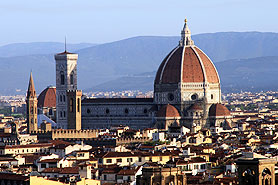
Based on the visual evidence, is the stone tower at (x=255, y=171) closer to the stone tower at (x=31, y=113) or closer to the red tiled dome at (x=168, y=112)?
the stone tower at (x=31, y=113)

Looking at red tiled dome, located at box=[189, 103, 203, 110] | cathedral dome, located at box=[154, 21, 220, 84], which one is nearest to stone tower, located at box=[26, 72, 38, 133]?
cathedral dome, located at box=[154, 21, 220, 84]

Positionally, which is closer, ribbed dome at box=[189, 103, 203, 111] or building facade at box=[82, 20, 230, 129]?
building facade at box=[82, 20, 230, 129]

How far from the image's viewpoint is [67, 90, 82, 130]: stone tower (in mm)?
120438

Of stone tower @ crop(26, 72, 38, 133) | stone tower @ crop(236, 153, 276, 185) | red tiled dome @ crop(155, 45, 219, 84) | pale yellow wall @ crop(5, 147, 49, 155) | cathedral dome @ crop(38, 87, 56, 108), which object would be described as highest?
red tiled dome @ crop(155, 45, 219, 84)

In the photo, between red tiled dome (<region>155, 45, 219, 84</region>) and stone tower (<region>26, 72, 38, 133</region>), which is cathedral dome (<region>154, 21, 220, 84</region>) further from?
stone tower (<region>26, 72, 38, 133</region>)

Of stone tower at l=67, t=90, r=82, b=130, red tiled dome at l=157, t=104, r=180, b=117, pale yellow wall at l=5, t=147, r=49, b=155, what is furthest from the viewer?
stone tower at l=67, t=90, r=82, b=130

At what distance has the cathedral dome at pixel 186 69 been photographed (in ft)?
404

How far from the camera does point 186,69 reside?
123 meters

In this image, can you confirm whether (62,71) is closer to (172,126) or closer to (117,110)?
(117,110)

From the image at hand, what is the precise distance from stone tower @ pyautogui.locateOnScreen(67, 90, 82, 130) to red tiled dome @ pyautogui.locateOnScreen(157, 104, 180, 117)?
8.53m

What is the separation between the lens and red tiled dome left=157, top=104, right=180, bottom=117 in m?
118

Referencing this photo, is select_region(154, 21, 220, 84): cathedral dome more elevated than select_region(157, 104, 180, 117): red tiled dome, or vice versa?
select_region(154, 21, 220, 84): cathedral dome

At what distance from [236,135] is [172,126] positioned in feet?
61.6

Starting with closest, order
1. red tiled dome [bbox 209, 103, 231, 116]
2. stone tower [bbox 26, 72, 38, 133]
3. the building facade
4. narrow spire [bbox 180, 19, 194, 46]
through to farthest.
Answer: stone tower [bbox 26, 72, 38, 133] → red tiled dome [bbox 209, 103, 231, 116] → the building facade → narrow spire [bbox 180, 19, 194, 46]
